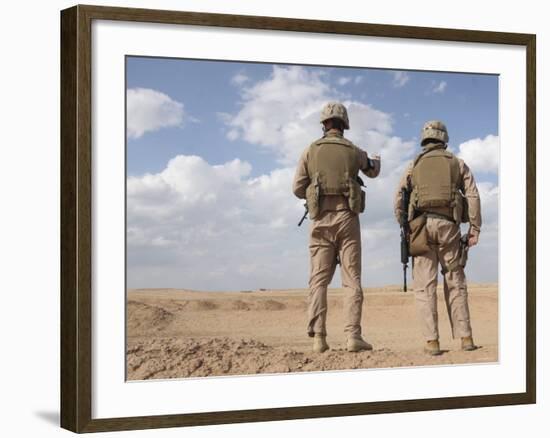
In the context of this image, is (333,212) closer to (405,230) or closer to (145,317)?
(405,230)

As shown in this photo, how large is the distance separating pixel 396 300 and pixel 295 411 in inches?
47.5

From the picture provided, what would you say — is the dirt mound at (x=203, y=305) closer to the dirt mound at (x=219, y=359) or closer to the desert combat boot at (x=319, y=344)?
the dirt mound at (x=219, y=359)

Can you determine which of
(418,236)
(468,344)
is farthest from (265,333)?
(468,344)

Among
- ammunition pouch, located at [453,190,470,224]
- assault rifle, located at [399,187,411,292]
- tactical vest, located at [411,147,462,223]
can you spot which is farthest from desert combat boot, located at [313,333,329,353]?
ammunition pouch, located at [453,190,470,224]

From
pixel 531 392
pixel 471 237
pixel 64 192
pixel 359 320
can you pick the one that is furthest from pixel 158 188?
pixel 531 392

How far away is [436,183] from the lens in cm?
1002

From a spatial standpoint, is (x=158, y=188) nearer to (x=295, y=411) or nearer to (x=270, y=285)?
(x=270, y=285)

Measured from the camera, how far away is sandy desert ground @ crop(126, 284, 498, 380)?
898cm

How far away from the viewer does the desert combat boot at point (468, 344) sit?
395 inches

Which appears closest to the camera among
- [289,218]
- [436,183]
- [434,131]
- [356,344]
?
[289,218]

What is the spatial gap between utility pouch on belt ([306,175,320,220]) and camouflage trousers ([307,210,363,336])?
0.26 ft

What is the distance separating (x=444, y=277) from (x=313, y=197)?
1330 millimetres

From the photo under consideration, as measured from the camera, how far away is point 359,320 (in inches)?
380

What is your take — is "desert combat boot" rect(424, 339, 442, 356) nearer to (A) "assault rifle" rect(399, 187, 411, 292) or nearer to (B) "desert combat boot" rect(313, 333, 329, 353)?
(A) "assault rifle" rect(399, 187, 411, 292)
